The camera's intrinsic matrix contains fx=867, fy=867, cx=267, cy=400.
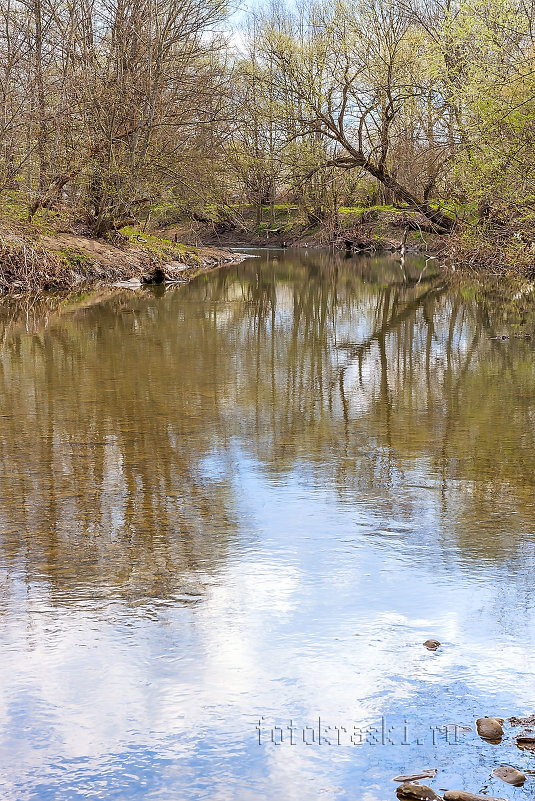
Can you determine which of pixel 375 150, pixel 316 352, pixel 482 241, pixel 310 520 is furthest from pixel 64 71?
pixel 310 520

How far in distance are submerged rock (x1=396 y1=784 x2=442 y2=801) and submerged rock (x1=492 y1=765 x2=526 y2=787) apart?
24 centimetres

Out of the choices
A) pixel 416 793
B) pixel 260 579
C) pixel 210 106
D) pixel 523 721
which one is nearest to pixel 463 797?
pixel 416 793

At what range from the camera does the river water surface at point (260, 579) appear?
2967 millimetres

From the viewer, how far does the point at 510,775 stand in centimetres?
277

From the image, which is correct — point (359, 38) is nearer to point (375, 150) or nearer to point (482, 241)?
point (375, 150)

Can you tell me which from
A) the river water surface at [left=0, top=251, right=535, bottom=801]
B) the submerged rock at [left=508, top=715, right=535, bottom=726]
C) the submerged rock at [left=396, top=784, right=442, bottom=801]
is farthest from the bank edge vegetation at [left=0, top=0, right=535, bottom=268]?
the submerged rock at [left=396, top=784, right=442, bottom=801]

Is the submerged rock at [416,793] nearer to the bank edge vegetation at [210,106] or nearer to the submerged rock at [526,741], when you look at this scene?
the submerged rock at [526,741]

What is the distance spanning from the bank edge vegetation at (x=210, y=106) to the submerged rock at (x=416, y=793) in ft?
42.7

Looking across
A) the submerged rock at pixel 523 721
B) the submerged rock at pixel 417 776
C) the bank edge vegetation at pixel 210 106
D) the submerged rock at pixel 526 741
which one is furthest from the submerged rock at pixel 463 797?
the bank edge vegetation at pixel 210 106

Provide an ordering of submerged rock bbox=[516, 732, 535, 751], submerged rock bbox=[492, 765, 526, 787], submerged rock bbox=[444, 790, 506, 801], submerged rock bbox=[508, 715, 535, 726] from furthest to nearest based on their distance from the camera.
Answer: submerged rock bbox=[508, 715, 535, 726]
submerged rock bbox=[516, 732, 535, 751]
submerged rock bbox=[492, 765, 526, 787]
submerged rock bbox=[444, 790, 506, 801]

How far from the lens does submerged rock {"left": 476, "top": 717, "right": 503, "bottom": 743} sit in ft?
9.80

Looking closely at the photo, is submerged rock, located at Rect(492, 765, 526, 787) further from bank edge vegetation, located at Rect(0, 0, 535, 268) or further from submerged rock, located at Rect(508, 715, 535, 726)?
bank edge vegetation, located at Rect(0, 0, 535, 268)

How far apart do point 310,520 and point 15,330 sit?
9306 mm

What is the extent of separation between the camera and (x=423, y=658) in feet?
11.7
